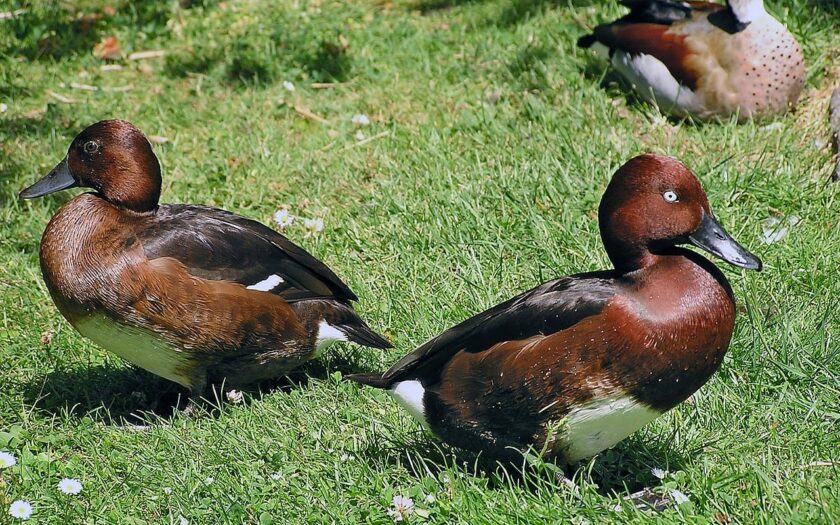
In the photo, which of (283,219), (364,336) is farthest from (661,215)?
(283,219)

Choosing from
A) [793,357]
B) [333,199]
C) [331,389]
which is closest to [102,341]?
[331,389]

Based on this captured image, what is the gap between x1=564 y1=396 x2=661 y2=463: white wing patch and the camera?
3.17 metres

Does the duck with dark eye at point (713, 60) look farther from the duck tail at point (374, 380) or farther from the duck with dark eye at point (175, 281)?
the duck tail at point (374, 380)

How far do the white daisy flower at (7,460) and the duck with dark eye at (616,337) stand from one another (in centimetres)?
157

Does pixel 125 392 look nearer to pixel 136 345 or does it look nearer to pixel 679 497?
pixel 136 345

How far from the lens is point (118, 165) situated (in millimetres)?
4414

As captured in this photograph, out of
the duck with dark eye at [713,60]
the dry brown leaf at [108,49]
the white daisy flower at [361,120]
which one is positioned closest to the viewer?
the duck with dark eye at [713,60]

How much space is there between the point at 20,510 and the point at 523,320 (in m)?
1.79

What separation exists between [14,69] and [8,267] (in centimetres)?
264

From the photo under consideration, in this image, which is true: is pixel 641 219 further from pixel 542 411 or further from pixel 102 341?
pixel 102 341

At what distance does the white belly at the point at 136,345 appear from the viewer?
4.17 m

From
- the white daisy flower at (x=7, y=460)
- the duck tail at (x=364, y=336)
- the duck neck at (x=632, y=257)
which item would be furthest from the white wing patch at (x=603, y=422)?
the white daisy flower at (x=7, y=460)

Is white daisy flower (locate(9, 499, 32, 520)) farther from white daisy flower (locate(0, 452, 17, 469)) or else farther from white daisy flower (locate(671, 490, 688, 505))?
white daisy flower (locate(671, 490, 688, 505))

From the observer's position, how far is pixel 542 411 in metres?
3.28
